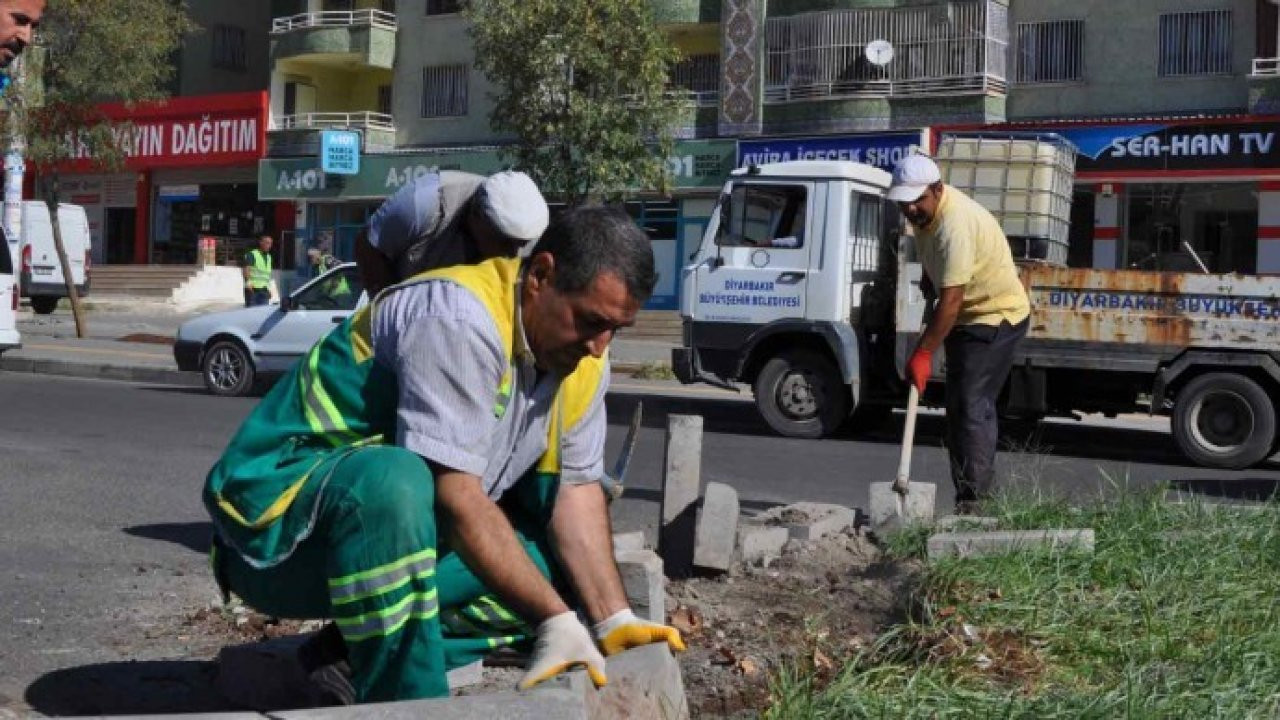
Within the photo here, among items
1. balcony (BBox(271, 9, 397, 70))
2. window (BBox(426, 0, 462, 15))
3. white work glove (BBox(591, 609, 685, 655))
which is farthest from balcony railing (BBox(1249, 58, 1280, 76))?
white work glove (BBox(591, 609, 685, 655))

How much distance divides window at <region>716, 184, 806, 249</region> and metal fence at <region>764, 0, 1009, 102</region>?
1605 centimetres

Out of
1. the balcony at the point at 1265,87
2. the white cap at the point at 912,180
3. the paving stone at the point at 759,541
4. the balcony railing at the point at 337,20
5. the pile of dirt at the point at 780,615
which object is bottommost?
the pile of dirt at the point at 780,615

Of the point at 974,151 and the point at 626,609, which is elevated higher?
the point at 974,151

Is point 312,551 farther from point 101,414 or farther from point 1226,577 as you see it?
point 101,414

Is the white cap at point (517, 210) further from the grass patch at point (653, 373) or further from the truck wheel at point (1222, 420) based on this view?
the grass patch at point (653, 373)

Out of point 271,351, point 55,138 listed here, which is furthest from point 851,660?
point 55,138

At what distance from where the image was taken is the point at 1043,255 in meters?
13.6

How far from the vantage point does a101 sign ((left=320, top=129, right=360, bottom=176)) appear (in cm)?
3716

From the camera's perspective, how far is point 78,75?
81.8 ft

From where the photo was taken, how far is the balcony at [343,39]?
125 ft

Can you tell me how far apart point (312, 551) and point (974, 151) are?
1056 cm

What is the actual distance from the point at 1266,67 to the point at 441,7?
61.0 feet

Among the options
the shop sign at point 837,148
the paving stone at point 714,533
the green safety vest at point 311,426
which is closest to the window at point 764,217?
the paving stone at point 714,533

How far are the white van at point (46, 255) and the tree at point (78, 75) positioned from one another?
5114 millimetres
